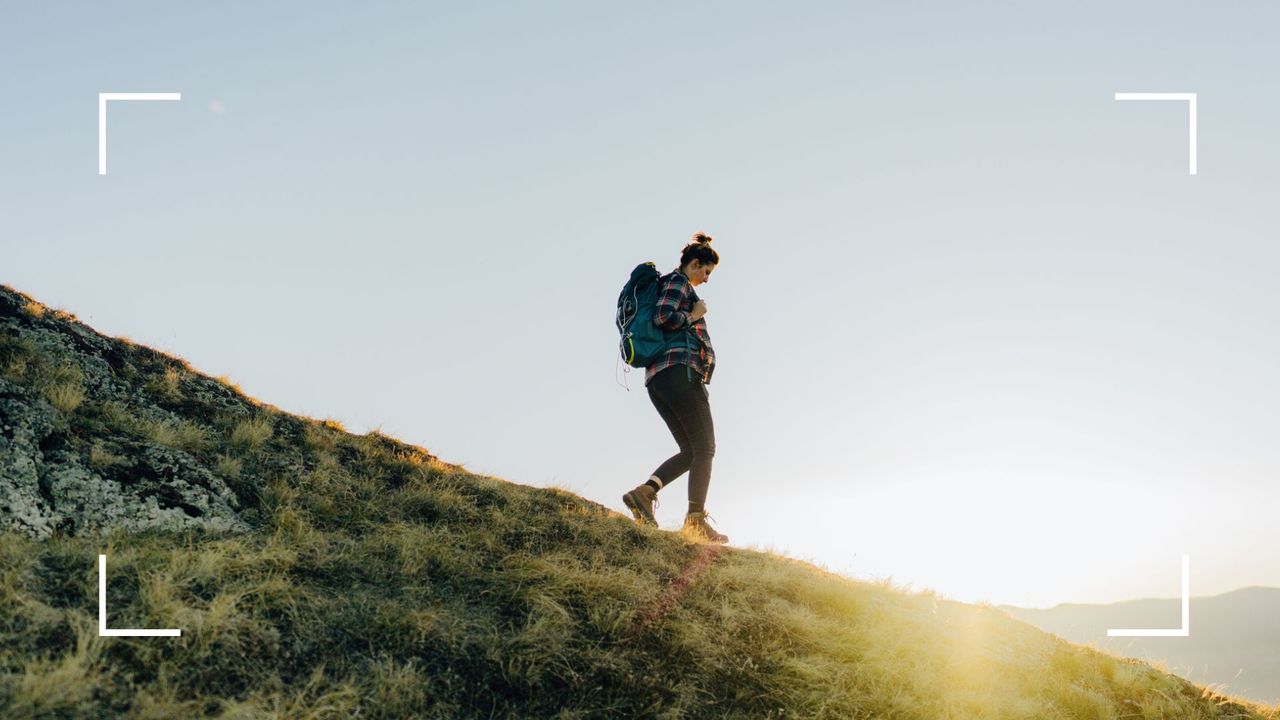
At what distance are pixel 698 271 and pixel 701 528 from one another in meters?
2.86

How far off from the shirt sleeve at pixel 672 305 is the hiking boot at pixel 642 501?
183 centimetres

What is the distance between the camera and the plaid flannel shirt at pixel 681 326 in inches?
324

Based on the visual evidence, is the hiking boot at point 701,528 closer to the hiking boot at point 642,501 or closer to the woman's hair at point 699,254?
the hiking boot at point 642,501

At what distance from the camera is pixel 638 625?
5.36 metres

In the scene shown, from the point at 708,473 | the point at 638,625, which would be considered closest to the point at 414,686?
the point at 638,625

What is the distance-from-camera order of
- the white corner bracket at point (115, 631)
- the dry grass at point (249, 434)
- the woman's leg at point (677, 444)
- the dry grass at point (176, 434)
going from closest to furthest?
1. the white corner bracket at point (115, 631)
2. the dry grass at point (176, 434)
3. the dry grass at point (249, 434)
4. the woman's leg at point (677, 444)

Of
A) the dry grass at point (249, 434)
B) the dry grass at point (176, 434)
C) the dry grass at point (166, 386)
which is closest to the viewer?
the dry grass at point (176, 434)

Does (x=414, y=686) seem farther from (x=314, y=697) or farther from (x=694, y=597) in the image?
(x=694, y=597)

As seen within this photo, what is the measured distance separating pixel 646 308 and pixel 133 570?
17.2 feet

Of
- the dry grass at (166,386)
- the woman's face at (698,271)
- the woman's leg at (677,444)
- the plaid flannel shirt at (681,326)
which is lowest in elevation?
the woman's leg at (677,444)

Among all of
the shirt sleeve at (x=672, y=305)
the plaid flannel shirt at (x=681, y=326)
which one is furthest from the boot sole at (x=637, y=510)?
the shirt sleeve at (x=672, y=305)

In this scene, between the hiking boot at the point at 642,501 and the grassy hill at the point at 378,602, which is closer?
the grassy hill at the point at 378,602

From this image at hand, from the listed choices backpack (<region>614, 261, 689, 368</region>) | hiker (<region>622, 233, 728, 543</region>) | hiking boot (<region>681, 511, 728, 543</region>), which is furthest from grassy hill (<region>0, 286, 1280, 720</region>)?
backpack (<region>614, 261, 689, 368</region>)

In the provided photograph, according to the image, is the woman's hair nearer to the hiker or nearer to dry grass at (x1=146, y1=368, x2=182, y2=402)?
the hiker
